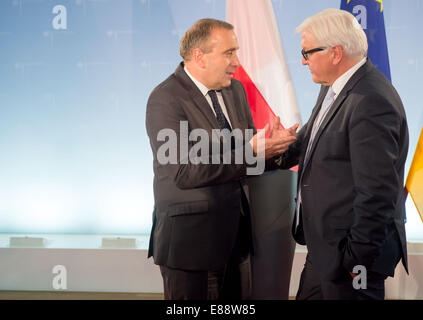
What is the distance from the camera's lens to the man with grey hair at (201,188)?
6.43 ft

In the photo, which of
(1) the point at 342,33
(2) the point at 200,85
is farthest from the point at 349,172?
(2) the point at 200,85

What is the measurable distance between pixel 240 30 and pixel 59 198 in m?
1.88

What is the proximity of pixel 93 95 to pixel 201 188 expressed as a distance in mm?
1819

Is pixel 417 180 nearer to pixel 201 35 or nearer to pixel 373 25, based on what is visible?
pixel 373 25

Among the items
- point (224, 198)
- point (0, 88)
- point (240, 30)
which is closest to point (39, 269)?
point (0, 88)

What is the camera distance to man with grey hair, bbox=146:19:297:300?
1.96 m

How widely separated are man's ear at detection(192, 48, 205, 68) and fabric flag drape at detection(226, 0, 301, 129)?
822 mm

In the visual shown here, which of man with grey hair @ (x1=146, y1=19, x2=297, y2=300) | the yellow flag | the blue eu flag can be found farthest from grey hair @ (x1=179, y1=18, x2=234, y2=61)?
the yellow flag

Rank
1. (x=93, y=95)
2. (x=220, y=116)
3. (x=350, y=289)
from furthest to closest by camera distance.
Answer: (x=93, y=95) < (x=220, y=116) < (x=350, y=289)

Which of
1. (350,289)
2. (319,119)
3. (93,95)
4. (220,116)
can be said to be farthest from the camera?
(93,95)

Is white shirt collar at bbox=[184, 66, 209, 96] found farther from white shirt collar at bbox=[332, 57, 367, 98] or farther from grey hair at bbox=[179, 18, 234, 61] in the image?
white shirt collar at bbox=[332, 57, 367, 98]

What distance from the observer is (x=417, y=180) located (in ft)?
9.09

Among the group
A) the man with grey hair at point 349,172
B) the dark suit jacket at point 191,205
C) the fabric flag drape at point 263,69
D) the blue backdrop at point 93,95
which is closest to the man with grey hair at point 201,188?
the dark suit jacket at point 191,205

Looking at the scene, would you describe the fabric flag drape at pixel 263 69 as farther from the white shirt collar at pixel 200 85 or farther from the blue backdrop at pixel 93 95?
the white shirt collar at pixel 200 85
